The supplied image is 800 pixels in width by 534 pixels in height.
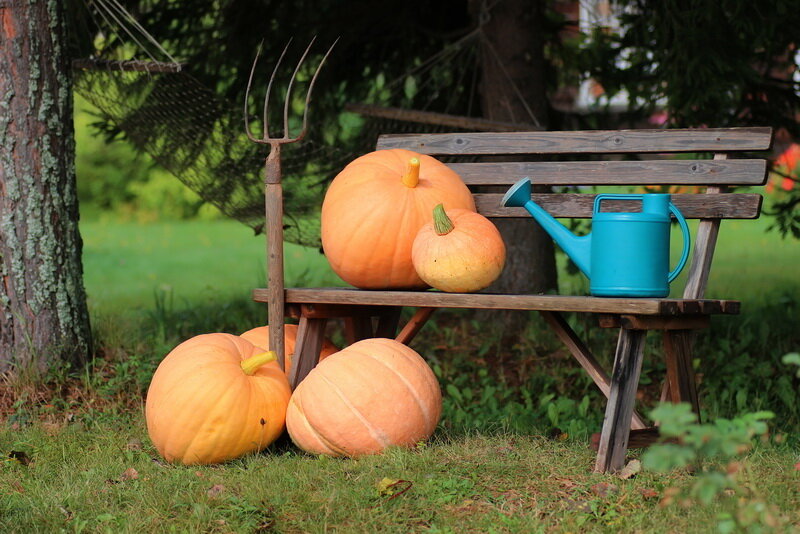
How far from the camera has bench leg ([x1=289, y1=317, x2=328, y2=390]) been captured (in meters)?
3.49

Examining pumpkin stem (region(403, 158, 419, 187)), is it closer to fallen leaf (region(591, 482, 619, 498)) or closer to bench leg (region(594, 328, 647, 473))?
bench leg (region(594, 328, 647, 473))

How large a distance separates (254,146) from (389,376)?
7.31ft

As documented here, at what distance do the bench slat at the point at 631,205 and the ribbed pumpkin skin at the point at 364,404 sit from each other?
90 cm

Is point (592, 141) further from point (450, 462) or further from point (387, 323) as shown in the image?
point (450, 462)

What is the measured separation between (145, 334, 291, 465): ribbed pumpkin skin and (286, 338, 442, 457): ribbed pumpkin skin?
10cm

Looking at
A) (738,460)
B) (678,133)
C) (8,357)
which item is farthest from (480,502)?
(8,357)

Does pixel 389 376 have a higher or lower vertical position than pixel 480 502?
higher

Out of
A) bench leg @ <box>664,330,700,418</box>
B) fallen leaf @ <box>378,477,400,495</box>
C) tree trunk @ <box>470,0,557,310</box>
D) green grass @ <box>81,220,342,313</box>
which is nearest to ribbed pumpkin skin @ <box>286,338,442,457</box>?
fallen leaf @ <box>378,477,400,495</box>

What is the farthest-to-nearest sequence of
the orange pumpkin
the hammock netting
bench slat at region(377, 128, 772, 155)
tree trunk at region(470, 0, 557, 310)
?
tree trunk at region(470, 0, 557, 310)
the hammock netting
bench slat at region(377, 128, 772, 155)
the orange pumpkin

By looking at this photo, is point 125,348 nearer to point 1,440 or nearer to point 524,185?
point 1,440

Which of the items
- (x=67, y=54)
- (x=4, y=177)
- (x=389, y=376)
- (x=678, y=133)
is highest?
(x=67, y=54)

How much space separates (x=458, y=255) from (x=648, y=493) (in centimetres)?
97

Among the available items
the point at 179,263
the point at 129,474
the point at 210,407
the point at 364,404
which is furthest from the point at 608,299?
the point at 179,263

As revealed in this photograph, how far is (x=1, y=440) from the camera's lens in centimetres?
350
